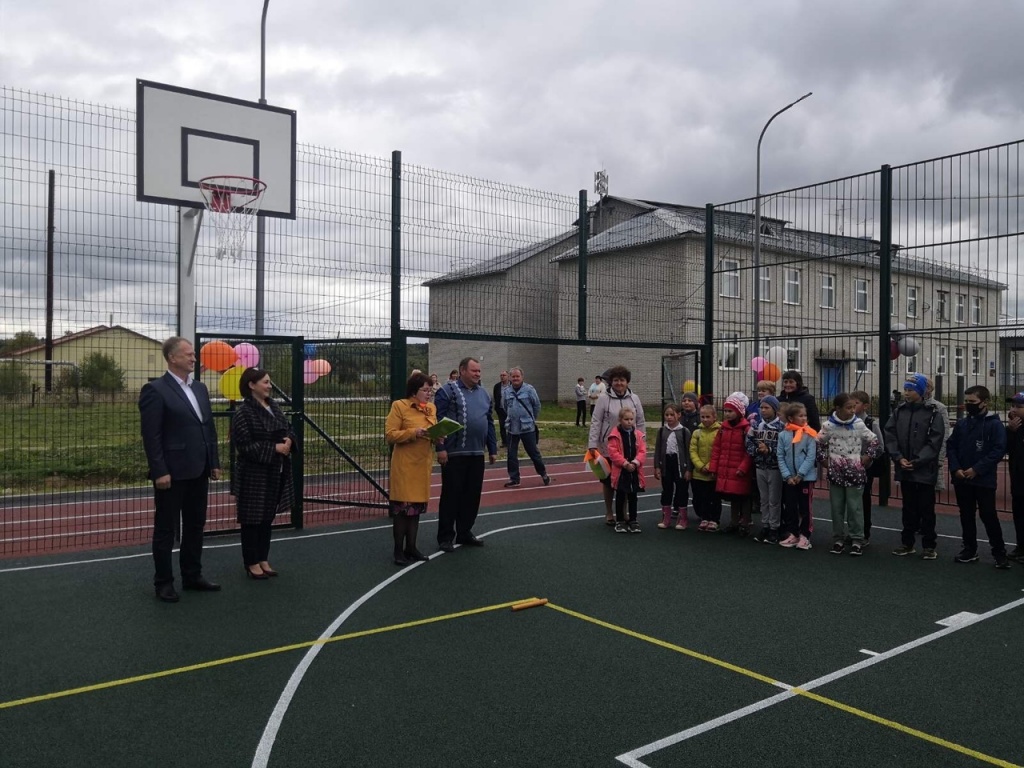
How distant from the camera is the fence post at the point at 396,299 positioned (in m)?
9.84

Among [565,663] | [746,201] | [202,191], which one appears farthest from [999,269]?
[202,191]

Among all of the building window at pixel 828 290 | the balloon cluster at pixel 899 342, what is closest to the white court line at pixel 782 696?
the balloon cluster at pixel 899 342

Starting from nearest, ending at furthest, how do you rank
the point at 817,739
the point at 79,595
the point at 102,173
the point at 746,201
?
the point at 817,739, the point at 79,595, the point at 102,173, the point at 746,201

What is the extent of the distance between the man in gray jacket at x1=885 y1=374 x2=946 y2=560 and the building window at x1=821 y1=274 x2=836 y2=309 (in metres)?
4.12

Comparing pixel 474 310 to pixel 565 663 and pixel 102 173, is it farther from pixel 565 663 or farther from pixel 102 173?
pixel 565 663

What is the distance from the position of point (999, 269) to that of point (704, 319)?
4.23 m

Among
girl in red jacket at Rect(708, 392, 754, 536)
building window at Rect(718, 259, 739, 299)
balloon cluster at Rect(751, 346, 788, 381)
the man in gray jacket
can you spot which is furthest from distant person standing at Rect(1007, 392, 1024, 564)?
building window at Rect(718, 259, 739, 299)

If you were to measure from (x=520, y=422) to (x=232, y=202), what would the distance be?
17.6ft

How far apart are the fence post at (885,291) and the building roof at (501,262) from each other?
413 centimetres

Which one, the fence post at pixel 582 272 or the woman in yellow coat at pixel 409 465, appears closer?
the woman in yellow coat at pixel 409 465

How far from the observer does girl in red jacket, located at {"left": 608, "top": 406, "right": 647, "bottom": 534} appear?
360 inches

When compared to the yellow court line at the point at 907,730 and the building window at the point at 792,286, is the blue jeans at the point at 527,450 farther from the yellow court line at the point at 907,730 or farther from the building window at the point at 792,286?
the yellow court line at the point at 907,730

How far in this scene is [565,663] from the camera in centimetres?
495

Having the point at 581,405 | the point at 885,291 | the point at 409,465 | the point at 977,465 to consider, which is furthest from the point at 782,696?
the point at 581,405
